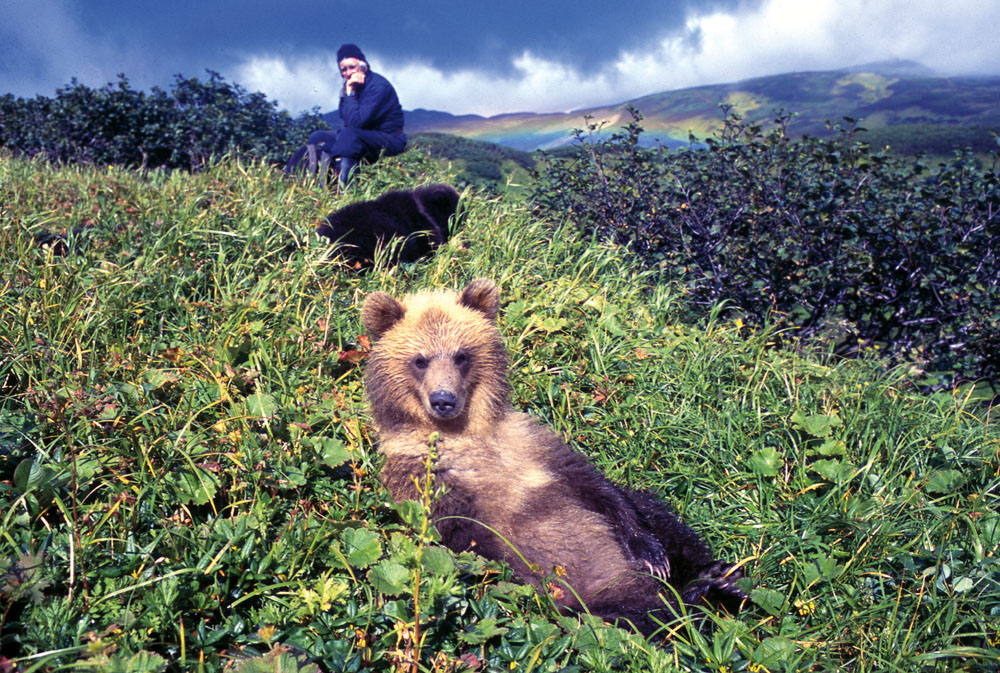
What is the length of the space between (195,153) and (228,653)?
43.2 ft

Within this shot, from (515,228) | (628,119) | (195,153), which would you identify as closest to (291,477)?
(515,228)

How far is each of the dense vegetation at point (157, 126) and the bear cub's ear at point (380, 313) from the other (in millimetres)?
11402

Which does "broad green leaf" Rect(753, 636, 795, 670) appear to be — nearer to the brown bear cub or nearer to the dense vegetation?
the brown bear cub

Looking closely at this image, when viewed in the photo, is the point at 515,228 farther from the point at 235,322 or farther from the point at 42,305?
the point at 42,305

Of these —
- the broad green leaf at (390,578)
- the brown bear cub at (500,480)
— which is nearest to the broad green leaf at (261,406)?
the brown bear cub at (500,480)

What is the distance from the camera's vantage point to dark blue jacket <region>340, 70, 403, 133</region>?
956cm

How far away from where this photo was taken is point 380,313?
3.35m

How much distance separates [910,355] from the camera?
22.3 ft

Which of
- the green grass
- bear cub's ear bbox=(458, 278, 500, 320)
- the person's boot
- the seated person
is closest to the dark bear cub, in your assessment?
the green grass

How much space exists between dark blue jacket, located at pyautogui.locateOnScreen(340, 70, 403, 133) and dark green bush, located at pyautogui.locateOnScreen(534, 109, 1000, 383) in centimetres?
386

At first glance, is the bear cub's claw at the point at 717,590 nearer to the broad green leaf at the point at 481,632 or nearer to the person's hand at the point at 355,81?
the broad green leaf at the point at 481,632

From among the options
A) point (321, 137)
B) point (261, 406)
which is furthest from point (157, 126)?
point (261, 406)

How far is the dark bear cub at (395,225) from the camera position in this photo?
5.97 m

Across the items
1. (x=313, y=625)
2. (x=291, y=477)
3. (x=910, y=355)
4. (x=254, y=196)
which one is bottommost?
(x=910, y=355)
